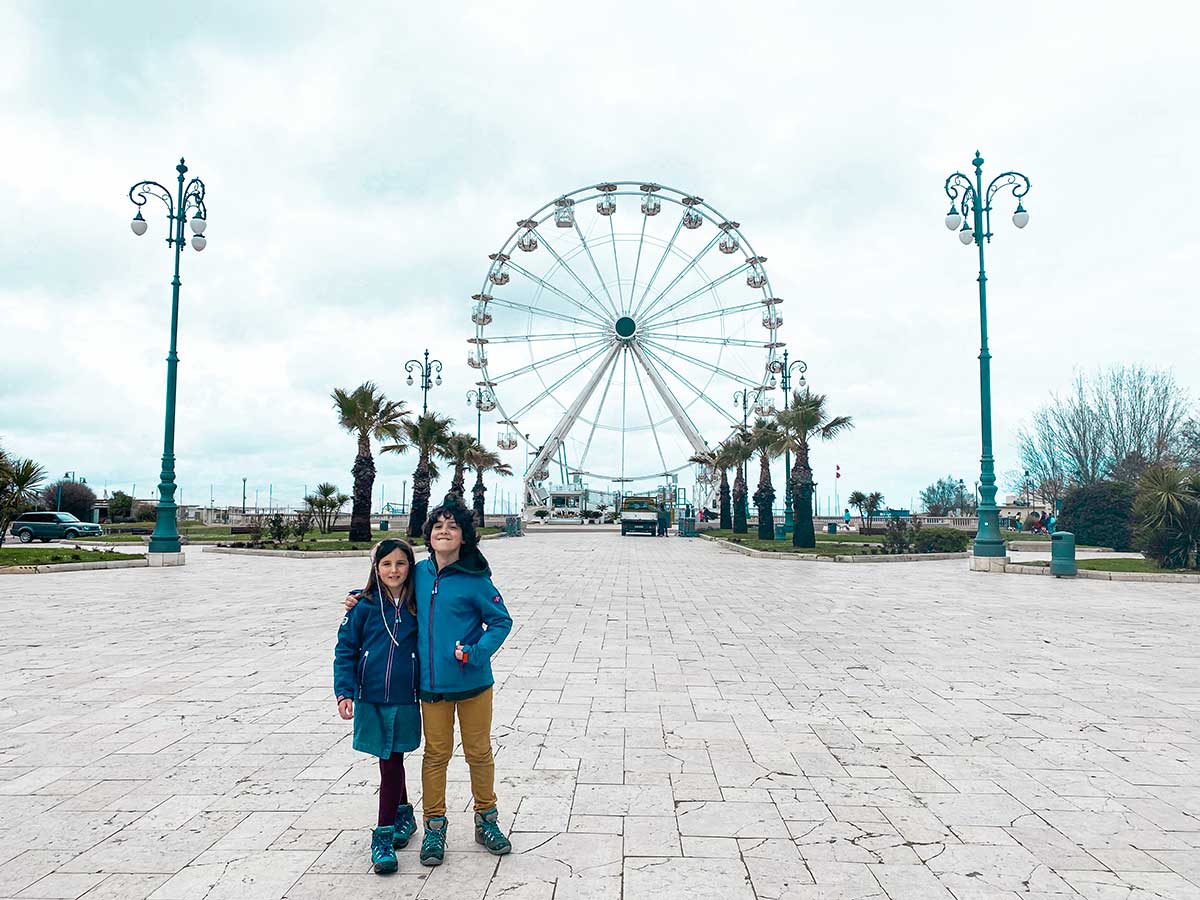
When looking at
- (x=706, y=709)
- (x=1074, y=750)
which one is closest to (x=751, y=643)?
(x=706, y=709)

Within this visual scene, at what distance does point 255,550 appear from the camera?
25406 millimetres

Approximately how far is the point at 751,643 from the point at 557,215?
39.2 m

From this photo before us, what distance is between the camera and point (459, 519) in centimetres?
378

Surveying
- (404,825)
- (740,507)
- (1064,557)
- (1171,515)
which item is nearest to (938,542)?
(1064,557)

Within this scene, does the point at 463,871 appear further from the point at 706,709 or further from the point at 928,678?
the point at 928,678

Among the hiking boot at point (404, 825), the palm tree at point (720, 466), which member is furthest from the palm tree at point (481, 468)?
the hiking boot at point (404, 825)

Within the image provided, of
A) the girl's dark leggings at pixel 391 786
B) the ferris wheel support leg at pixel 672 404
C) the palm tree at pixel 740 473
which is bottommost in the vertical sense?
the girl's dark leggings at pixel 391 786

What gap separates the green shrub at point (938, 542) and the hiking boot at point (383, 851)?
24.9 meters

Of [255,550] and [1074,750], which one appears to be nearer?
[1074,750]

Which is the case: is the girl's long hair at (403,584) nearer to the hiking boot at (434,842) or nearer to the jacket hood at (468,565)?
the jacket hood at (468,565)

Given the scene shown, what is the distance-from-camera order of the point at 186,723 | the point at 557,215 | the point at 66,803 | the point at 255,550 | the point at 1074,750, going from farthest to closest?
1. the point at 557,215
2. the point at 255,550
3. the point at 186,723
4. the point at 1074,750
5. the point at 66,803

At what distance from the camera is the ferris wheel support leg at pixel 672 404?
158ft

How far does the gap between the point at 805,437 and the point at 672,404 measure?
2148 centimetres

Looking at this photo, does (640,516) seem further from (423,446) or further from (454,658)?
(454,658)
